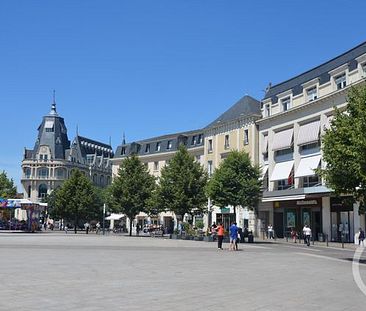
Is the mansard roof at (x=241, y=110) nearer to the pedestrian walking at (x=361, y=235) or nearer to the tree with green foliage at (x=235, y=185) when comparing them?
the tree with green foliage at (x=235, y=185)

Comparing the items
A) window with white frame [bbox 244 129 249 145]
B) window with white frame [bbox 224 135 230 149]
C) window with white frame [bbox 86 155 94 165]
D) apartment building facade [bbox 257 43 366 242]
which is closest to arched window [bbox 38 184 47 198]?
window with white frame [bbox 86 155 94 165]

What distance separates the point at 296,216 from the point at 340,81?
1422 cm

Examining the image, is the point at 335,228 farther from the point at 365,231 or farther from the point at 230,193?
the point at 230,193

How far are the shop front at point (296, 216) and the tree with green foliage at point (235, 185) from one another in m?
4.86

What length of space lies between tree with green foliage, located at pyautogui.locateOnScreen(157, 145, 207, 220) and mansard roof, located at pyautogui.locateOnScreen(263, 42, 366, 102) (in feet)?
39.6

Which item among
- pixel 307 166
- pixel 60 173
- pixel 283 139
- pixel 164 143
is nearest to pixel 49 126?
pixel 60 173

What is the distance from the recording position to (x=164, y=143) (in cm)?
8000

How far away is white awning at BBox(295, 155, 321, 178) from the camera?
150 feet

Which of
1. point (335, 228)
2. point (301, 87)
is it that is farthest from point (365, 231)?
point (301, 87)

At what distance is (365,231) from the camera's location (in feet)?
134

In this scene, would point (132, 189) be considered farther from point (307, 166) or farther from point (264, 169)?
point (307, 166)

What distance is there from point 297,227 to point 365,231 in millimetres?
9713

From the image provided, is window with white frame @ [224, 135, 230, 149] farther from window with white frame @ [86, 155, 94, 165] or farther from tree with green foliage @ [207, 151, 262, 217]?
window with white frame @ [86, 155, 94, 165]

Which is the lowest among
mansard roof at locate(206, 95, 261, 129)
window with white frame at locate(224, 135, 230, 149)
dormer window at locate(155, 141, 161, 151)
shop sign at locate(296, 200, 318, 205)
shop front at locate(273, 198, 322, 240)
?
shop front at locate(273, 198, 322, 240)
